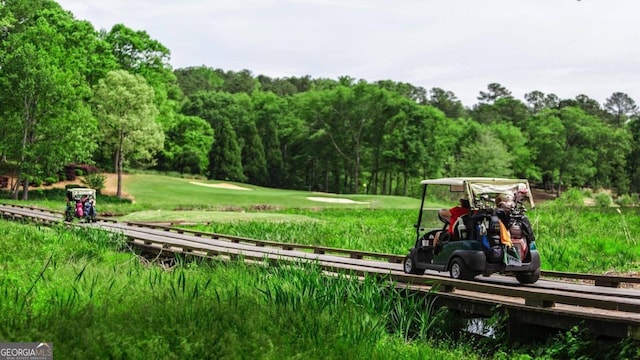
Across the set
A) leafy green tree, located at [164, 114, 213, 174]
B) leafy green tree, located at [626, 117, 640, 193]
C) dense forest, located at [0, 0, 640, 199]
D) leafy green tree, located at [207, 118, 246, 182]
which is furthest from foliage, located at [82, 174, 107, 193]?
leafy green tree, located at [626, 117, 640, 193]

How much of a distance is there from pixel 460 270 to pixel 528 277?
57.8 inches

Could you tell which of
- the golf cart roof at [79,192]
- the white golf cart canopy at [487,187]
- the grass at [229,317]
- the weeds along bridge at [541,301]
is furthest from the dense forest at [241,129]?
the white golf cart canopy at [487,187]

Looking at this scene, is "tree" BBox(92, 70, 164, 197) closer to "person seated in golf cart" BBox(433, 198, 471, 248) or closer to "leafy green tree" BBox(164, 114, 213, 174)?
"leafy green tree" BBox(164, 114, 213, 174)

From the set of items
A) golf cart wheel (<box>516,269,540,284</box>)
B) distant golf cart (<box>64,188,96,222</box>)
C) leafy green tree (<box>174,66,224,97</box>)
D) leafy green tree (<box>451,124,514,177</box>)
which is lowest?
distant golf cart (<box>64,188,96,222</box>)

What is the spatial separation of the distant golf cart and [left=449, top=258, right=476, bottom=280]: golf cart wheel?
24376mm

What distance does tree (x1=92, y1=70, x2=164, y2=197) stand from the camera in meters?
59.0

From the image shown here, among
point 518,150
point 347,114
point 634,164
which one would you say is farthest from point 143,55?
point 634,164

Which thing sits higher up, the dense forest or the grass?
the dense forest

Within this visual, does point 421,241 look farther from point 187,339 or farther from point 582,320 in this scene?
point 187,339

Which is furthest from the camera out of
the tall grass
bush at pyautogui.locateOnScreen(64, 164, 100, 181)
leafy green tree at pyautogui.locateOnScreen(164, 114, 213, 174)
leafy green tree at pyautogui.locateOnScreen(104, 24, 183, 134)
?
leafy green tree at pyautogui.locateOnScreen(164, 114, 213, 174)

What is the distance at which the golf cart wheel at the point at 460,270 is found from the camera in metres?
12.8

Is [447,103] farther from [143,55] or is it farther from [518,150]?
[143,55]

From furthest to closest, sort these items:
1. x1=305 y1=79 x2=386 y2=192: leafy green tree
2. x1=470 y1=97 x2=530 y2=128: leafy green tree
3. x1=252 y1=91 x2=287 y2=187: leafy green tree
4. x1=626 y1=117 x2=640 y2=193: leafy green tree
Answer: x1=470 y1=97 x2=530 y2=128: leafy green tree < x1=626 y1=117 x2=640 y2=193: leafy green tree < x1=252 y1=91 x2=287 y2=187: leafy green tree < x1=305 y1=79 x2=386 y2=192: leafy green tree

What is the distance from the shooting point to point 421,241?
14.3 meters
